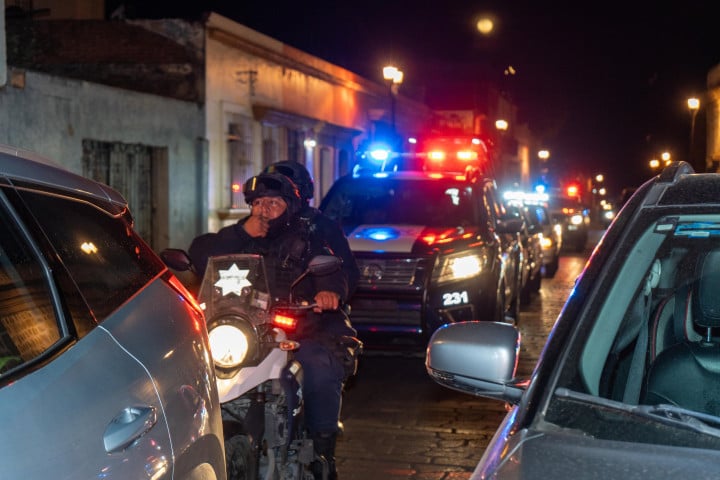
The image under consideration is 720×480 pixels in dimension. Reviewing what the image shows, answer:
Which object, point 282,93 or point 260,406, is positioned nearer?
point 260,406

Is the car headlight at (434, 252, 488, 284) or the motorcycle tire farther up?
the car headlight at (434, 252, 488, 284)

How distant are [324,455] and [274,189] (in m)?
1.39

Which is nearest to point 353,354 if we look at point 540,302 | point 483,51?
point 540,302

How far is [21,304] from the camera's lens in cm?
257

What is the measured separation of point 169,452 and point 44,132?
43.0 ft

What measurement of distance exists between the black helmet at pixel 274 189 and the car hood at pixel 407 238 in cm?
512

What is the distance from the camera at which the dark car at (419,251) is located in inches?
415

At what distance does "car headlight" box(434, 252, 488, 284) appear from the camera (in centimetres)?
1063

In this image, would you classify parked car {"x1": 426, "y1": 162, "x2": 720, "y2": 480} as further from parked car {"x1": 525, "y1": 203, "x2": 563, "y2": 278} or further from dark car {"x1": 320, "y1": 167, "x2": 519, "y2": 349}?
parked car {"x1": 525, "y1": 203, "x2": 563, "y2": 278}

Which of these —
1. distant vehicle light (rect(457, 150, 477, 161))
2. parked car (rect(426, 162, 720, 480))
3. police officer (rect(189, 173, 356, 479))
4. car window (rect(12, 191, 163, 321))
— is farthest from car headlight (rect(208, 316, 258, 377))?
distant vehicle light (rect(457, 150, 477, 161))

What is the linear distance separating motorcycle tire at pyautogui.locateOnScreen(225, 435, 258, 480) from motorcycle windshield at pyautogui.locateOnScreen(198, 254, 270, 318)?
0.57m

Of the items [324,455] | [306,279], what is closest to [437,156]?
[306,279]

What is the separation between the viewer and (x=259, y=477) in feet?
15.6

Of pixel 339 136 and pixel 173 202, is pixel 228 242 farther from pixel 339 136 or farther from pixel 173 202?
pixel 339 136
